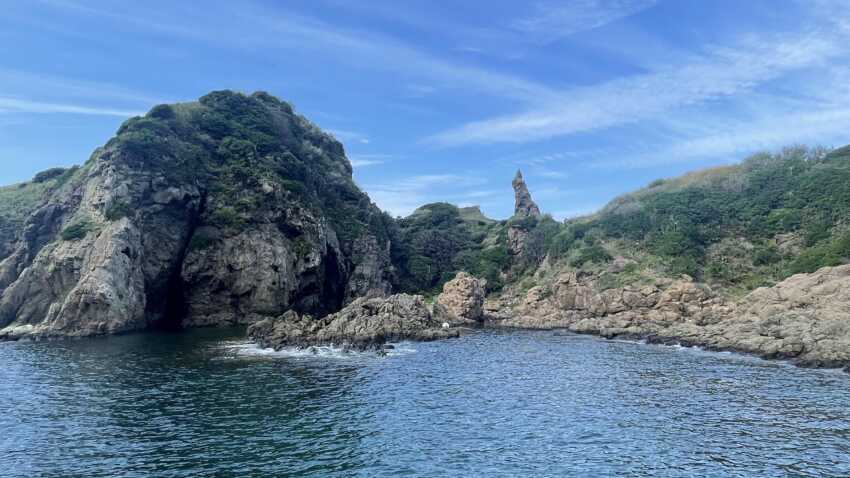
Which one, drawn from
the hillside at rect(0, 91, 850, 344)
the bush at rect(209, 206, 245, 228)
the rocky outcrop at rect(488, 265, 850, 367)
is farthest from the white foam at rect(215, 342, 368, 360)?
the bush at rect(209, 206, 245, 228)

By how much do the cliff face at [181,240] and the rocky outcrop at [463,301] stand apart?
25.9 meters

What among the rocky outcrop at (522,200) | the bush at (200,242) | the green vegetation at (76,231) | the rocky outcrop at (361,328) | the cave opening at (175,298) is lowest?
the rocky outcrop at (361,328)

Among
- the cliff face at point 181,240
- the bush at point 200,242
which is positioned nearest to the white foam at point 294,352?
the cliff face at point 181,240

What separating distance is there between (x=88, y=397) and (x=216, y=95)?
118 m

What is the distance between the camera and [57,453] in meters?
29.3

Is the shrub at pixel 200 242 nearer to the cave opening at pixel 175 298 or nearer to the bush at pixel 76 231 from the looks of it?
the cave opening at pixel 175 298

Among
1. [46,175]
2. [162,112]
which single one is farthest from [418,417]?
[46,175]

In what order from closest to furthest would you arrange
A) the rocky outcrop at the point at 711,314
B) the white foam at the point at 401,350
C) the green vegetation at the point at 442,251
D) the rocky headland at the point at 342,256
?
the rocky outcrop at the point at 711,314 < the white foam at the point at 401,350 < the rocky headland at the point at 342,256 < the green vegetation at the point at 442,251

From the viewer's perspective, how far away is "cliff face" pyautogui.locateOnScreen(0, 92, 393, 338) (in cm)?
8631

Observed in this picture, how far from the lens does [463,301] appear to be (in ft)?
364

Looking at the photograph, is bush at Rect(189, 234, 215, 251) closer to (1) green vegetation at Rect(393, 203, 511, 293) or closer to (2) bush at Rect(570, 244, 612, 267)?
(1) green vegetation at Rect(393, 203, 511, 293)

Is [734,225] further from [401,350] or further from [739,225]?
[401,350]

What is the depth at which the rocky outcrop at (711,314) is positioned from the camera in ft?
193

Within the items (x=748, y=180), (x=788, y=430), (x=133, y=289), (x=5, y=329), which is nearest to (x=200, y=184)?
(x=133, y=289)
